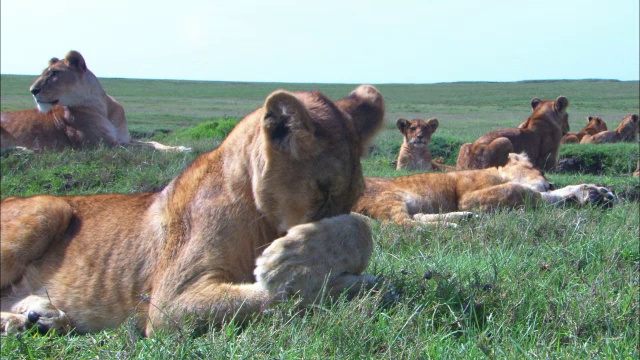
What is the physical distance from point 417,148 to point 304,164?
29.4 ft

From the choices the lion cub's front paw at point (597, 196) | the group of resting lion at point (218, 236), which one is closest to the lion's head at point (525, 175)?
the lion cub's front paw at point (597, 196)

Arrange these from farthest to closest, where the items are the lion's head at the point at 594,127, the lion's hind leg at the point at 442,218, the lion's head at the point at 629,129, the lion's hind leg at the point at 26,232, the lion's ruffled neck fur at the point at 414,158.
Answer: the lion's head at the point at 594,127 → the lion's head at the point at 629,129 → the lion's ruffled neck fur at the point at 414,158 → the lion's hind leg at the point at 442,218 → the lion's hind leg at the point at 26,232

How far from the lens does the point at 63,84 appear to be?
32.3 feet

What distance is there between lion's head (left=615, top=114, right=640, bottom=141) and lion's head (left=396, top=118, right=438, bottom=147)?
522 centimetres

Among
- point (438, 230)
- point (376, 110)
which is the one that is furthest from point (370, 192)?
point (376, 110)

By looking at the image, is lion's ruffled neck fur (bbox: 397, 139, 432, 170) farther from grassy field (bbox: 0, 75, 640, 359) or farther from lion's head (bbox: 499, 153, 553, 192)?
grassy field (bbox: 0, 75, 640, 359)

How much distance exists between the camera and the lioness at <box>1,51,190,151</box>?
9711 mm

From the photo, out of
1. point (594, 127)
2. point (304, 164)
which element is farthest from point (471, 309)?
point (594, 127)

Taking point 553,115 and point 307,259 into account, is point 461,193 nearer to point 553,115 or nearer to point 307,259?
point 553,115

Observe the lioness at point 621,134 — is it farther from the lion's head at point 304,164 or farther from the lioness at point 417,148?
the lion's head at point 304,164

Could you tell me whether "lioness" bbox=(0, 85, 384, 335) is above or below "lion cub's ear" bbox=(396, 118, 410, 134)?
above

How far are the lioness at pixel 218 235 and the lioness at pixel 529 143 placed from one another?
763 centimetres

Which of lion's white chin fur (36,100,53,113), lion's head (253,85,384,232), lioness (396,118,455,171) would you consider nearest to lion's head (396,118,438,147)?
lioness (396,118,455,171)

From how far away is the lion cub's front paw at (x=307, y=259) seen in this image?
3.18 metres
